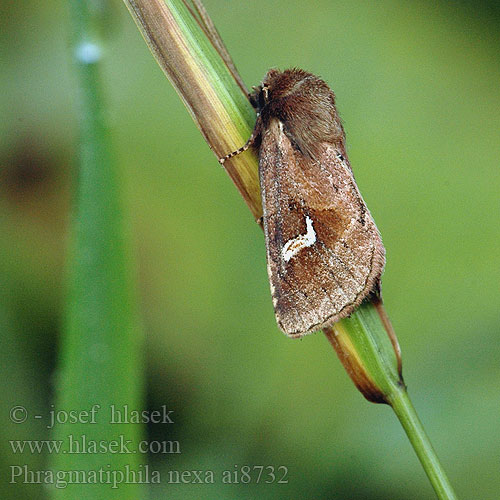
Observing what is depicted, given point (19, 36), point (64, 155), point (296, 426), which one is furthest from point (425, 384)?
point (19, 36)

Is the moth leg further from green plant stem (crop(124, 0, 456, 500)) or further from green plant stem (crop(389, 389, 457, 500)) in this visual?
green plant stem (crop(389, 389, 457, 500))

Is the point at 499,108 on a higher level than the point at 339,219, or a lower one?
higher

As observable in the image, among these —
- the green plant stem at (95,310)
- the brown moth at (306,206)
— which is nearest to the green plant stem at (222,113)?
the brown moth at (306,206)

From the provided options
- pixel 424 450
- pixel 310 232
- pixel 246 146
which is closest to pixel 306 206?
pixel 310 232

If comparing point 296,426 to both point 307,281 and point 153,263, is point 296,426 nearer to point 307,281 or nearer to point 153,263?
point 307,281

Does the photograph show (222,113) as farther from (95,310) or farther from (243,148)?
(95,310)
